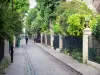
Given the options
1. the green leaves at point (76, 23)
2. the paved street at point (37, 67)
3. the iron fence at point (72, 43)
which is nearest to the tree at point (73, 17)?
the green leaves at point (76, 23)

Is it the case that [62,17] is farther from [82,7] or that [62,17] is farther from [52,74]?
[52,74]

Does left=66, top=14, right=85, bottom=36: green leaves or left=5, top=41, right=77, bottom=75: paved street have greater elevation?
left=66, top=14, right=85, bottom=36: green leaves

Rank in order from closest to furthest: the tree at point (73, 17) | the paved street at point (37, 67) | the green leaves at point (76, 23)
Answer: the paved street at point (37, 67), the green leaves at point (76, 23), the tree at point (73, 17)

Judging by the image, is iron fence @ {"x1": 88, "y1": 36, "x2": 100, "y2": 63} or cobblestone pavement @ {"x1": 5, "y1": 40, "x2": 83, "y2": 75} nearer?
cobblestone pavement @ {"x1": 5, "y1": 40, "x2": 83, "y2": 75}

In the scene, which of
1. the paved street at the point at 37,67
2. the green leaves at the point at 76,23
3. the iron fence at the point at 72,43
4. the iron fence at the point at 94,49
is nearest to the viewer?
the paved street at the point at 37,67

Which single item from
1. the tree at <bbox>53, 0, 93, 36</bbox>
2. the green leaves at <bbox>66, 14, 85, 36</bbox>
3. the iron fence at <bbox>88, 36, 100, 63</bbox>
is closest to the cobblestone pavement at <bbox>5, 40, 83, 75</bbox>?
the iron fence at <bbox>88, 36, 100, 63</bbox>

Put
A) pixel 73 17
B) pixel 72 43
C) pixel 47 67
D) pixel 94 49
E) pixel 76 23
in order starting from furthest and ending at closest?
pixel 72 43
pixel 73 17
pixel 76 23
pixel 47 67
pixel 94 49

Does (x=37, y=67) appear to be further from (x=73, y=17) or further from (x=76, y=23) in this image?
(x=73, y=17)

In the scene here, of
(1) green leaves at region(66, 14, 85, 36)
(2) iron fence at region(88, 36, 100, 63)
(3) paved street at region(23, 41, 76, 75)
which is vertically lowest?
(3) paved street at region(23, 41, 76, 75)

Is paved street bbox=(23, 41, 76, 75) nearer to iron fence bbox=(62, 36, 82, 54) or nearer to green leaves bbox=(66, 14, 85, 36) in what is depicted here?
iron fence bbox=(62, 36, 82, 54)

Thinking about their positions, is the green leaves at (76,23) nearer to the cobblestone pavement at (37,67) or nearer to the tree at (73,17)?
the tree at (73,17)

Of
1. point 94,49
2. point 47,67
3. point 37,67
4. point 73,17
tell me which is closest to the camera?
point 94,49

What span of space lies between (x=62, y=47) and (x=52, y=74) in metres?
21.1

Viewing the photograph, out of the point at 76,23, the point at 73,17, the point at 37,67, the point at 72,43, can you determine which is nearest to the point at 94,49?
the point at 37,67
